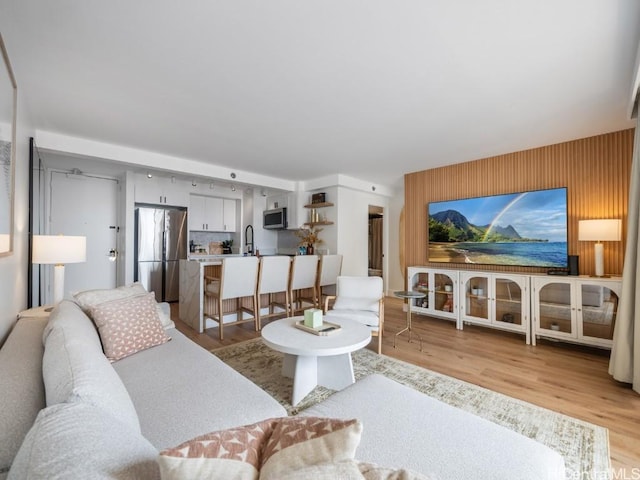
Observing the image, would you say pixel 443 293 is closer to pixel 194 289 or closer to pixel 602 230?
pixel 602 230

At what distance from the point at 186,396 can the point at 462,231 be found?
407 cm

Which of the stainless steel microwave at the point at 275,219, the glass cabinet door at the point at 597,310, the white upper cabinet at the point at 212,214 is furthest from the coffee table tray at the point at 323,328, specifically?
the white upper cabinet at the point at 212,214

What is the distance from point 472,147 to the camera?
371 cm

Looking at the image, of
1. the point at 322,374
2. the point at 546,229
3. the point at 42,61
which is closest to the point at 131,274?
the point at 42,61

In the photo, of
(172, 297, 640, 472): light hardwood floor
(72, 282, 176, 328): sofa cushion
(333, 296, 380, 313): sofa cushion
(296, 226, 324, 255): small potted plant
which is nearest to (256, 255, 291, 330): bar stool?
(172, 297, 640, 472): light hardwood floor

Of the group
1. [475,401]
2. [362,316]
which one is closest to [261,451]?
[475,401]

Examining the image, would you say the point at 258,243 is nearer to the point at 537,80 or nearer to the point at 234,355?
the point at 234,355

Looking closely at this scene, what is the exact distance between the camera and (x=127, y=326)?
72.2 inches

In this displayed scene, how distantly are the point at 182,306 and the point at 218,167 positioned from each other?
2.12 m

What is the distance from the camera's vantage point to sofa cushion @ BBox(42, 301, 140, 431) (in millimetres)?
796

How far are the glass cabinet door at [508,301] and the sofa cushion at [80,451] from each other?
399 centimetres

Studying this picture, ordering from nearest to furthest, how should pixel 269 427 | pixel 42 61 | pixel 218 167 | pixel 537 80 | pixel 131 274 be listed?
pixel 269 427, pixel 42 61, pixel 537 80, pixel 218 167, pixel 131 274

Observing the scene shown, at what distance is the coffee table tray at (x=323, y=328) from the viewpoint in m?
2.25

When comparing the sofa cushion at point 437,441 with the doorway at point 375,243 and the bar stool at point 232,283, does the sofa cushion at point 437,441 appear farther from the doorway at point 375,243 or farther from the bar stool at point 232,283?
the doorway at point 375,243
